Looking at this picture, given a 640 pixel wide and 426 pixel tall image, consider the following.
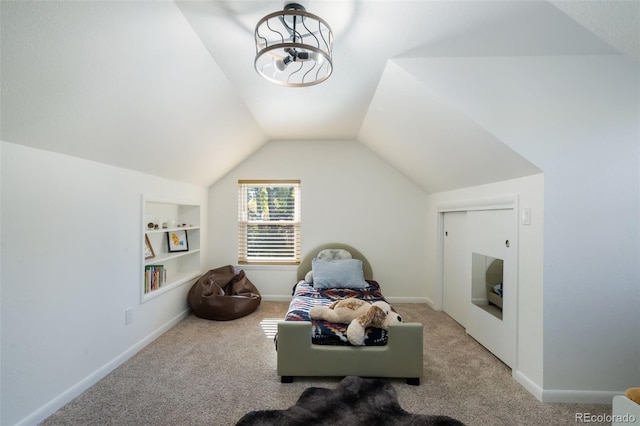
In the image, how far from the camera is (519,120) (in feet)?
7.07

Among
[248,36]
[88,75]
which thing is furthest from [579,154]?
[88,75]

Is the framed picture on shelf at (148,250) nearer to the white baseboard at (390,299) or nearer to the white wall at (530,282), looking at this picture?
the white baseboard at (390,299)

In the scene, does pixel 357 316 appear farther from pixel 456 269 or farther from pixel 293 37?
pixel 293 37

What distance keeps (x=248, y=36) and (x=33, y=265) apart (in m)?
1.96

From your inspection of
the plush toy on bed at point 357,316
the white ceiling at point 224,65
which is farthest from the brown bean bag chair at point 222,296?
the white ceiling at point 224,65

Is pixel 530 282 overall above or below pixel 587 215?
below

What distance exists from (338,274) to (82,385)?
2.58 metres

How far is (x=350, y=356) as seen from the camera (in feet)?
7.64

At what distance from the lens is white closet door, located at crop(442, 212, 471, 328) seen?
339 centimetres

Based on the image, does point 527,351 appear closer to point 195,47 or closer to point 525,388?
point 525,388

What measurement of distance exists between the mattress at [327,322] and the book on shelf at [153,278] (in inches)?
58.7

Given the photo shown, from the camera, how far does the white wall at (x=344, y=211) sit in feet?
14.4

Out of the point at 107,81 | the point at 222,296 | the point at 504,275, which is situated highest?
the point at 107,81

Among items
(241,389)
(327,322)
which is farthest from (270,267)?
(241,389)
